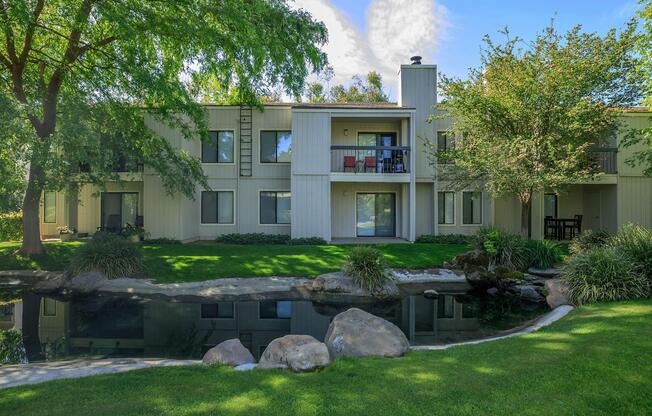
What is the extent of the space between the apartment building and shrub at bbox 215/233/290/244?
56 cm

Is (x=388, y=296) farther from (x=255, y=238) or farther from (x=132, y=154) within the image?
(x=132, y=154)

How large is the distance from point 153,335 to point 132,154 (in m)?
9.11

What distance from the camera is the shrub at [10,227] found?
1703 centimetres

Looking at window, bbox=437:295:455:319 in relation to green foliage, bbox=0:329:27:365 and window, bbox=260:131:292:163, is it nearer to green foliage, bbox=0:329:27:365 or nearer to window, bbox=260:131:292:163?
green foliage, bbox=0:329:27:365

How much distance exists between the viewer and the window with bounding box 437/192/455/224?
60.6 feet

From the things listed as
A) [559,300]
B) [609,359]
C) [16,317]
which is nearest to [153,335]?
[16,317]

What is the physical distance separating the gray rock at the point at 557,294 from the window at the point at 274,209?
11453mm

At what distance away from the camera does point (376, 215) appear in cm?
1889

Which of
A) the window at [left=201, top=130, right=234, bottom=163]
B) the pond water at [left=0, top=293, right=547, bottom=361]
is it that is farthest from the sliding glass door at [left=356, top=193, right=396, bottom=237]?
the pond water at [left=0, top=293, right=547, bottom=361]

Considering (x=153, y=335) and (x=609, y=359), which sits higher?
(x=609, y=359)

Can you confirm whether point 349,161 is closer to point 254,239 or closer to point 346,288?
point 254,239

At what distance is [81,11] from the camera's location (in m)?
11.5

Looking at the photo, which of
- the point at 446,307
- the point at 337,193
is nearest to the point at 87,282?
the point at 446,307

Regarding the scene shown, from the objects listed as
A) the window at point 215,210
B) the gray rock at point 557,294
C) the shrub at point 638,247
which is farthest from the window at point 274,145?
the shrub at point 638,247
